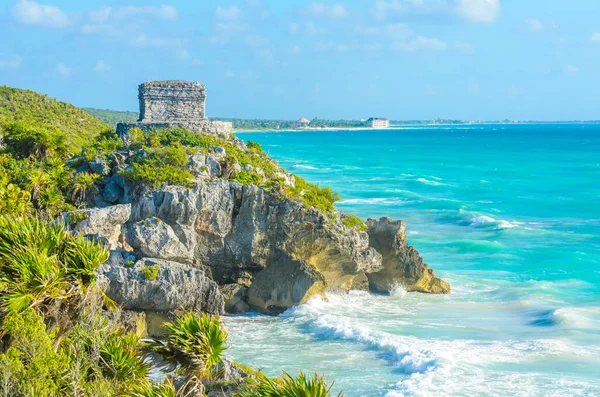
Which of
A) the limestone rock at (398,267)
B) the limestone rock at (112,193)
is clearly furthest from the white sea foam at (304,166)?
the limestone rock at (112,193)

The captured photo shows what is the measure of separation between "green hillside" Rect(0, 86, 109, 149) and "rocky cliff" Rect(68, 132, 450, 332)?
83.2ft

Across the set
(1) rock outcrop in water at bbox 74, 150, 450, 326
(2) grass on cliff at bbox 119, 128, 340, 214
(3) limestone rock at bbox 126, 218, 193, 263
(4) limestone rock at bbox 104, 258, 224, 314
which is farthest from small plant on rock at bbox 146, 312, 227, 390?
(2) grass on cliff at bbox 119, 128, 340, 214

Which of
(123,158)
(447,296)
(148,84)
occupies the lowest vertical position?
(447,296)

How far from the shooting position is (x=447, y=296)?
2625 centimetres

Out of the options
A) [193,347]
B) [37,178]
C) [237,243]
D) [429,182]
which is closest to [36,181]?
[37,178]

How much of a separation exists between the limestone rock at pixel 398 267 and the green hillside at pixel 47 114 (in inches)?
1059

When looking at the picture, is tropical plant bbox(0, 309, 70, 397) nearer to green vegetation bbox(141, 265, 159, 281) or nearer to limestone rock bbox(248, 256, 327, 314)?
green vegetation bbox(141, 265, 159, 281)

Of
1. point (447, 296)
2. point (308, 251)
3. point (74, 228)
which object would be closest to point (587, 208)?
point (447, 296)

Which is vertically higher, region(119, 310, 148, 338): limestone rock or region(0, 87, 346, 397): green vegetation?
region(0, 87, 346, 397): green vegetation

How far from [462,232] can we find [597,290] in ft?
40.6

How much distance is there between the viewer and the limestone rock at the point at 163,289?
20797 mm

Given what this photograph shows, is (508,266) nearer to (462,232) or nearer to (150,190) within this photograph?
(462,232)

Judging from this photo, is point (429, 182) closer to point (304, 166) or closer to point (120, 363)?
point (304, 166)

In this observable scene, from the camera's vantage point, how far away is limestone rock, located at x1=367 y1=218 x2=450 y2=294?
26672 millimetres
